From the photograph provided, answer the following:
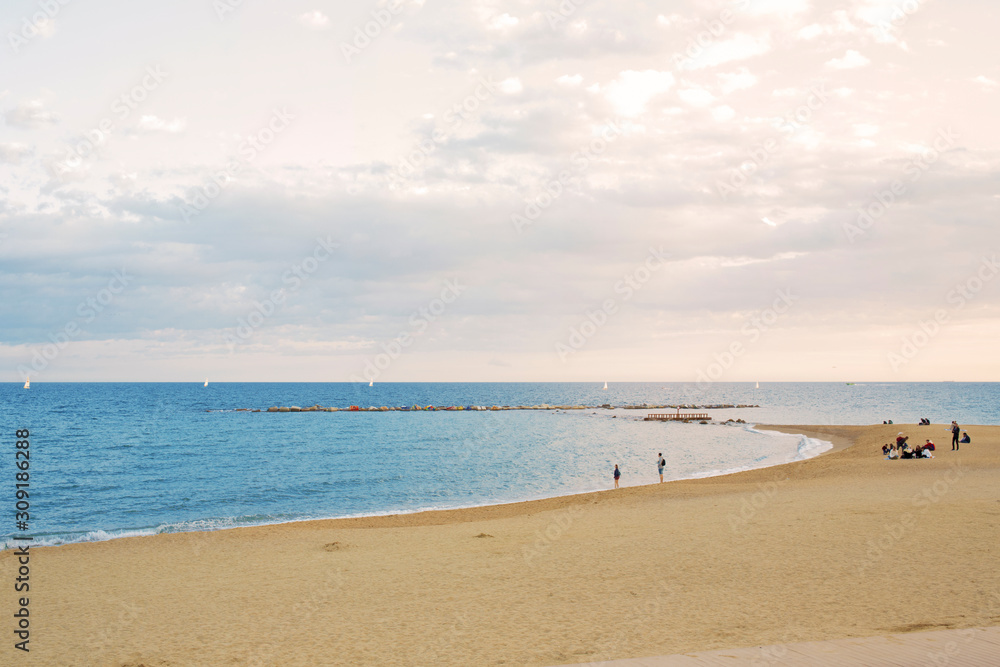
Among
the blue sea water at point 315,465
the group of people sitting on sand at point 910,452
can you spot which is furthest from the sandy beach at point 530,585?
the group of people sitting on sand at point 910,452

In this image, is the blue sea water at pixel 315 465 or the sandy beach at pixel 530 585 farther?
the blue sea water at pixel 315 465

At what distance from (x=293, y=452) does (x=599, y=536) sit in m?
41.1

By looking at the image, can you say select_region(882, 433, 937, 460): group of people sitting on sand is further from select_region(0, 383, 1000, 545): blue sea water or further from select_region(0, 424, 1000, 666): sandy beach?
select_region(0, 424, 1000, 666): sandy beach

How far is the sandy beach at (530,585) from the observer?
35.7 feet

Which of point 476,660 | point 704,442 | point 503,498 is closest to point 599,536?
point 476,660

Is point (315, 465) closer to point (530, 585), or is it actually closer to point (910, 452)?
point (530, 585)

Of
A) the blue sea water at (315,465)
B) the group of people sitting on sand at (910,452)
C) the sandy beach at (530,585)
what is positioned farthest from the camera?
the group of people sitting on sand at (910,452)

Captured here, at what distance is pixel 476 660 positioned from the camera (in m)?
10.0

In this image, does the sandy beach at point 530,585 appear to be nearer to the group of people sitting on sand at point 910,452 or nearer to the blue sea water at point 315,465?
the blue sea water at point 315,465

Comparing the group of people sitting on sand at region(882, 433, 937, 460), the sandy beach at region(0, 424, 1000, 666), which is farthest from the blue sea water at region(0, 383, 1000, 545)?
the group of people sitting on sand at region(882, 433, 937, 460)

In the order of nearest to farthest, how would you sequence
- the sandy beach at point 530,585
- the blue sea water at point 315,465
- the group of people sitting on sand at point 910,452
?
the sandy beach at point 530,585 < the blue sea water at point 315,465 < the group of people sitting on sand at point 910,452

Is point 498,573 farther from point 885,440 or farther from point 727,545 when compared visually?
point 885,440

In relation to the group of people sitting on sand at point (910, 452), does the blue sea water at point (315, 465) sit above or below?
below

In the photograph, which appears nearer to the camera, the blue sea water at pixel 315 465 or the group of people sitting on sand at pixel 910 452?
the blue sea water at pixel 315 465
